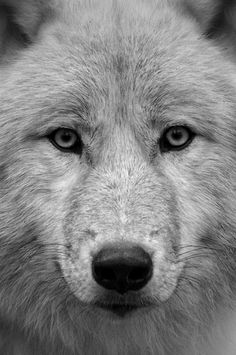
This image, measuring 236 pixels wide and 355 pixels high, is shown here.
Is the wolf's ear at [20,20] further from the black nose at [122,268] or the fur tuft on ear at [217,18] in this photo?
the black nose at [122,268]

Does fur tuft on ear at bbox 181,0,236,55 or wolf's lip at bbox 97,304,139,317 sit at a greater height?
fur tuft on ear at bbox 181,0,236,55

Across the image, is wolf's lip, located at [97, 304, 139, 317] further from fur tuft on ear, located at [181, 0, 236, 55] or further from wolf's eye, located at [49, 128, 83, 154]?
fur tuft on ear, located at [181, 0, 236, 55]

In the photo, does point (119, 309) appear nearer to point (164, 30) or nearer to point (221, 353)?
point (221, 353)

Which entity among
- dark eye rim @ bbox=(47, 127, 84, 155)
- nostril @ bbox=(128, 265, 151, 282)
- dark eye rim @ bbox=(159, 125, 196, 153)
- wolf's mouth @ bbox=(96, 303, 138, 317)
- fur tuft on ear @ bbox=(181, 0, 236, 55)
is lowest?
wolf's mouth @ bbox=(96, 303, 138, 317)

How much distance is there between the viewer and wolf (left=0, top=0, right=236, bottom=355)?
360 cm

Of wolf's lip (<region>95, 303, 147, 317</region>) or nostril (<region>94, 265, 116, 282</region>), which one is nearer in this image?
nostril (<region>94, 265, 116, 282</region>)

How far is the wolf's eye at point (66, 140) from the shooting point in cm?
378

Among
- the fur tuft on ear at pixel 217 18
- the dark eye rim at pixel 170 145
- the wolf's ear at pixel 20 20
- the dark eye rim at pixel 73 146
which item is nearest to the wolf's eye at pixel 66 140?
the dark eye rim at pixel 73 146

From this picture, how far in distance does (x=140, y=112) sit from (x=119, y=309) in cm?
107

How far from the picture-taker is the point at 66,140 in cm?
379

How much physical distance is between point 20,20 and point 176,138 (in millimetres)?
1173

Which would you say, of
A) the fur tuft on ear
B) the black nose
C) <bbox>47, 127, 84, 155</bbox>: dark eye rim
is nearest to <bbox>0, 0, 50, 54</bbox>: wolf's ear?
<bbox>47, 127, 84, 155</bbox>: dark eye rim

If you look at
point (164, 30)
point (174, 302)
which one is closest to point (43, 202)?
point (174, 302)

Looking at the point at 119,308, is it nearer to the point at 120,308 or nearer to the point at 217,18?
the point at 120,308
